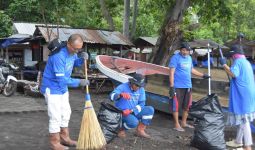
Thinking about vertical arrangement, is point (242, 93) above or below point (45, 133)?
above

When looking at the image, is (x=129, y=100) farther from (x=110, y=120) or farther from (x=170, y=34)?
(x=170, y=34)

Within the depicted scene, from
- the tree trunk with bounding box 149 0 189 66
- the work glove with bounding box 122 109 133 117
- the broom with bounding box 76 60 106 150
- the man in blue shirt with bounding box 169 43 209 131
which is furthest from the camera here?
the tree trunk with bounding box 149 0 189 66

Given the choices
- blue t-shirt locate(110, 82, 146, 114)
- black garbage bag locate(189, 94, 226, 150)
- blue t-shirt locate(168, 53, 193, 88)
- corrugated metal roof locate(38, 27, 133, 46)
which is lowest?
black garbage bag locate(189, 94, 226, 150)

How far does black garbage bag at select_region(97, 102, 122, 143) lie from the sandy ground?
209mm

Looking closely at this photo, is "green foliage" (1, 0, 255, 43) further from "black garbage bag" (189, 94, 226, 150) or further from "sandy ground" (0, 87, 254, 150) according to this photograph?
"black garbage bag" (189, 94, 226, 150)

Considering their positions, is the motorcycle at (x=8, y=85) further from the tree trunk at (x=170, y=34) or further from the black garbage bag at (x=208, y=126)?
the black garbage bag at (x=208, y=126)

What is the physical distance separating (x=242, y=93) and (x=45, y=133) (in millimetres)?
3576

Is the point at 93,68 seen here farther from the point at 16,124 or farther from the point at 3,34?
the point at 3,34

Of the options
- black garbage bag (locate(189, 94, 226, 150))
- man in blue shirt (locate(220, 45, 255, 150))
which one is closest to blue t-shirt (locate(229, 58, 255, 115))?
man in blue shirt (locate(220, 45, 255, 150))

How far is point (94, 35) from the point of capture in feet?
59.8

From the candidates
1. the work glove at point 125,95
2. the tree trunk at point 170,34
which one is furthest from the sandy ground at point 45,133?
the tree trunk at point 170,34

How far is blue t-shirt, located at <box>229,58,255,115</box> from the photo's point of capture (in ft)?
22.6

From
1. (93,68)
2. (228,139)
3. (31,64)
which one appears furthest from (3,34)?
(228,139)

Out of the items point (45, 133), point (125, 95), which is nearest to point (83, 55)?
point (125, 95)
